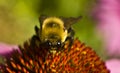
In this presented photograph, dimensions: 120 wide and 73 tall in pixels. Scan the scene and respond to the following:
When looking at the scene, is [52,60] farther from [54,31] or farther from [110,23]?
[110,23]

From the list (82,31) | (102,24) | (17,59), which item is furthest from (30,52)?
(82,31)

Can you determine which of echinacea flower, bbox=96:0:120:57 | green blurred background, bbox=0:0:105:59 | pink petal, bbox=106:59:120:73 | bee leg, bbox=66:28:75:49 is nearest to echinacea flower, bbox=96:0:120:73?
echinacea flower, bbox=96:0:120:57

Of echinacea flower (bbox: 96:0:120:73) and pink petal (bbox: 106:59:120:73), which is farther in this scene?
echinacea flower (bbox: 96:0:120:73)

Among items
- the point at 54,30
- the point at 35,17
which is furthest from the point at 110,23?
the point at 54,30

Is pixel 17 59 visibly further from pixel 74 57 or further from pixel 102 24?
pixel 102 24

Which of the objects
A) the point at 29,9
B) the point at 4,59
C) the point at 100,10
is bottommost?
the point at 4,59

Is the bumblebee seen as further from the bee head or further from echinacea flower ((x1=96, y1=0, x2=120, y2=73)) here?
echinacea flower ((x1=96, y1=0, x2=120, y2=73))

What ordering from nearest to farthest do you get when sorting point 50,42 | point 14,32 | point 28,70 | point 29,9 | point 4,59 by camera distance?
point 50,42 < point 28,70 < point 4,59 < point 14,32 < point 29,9
